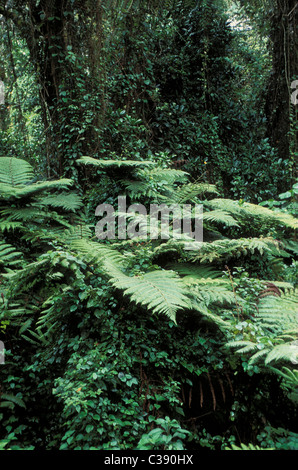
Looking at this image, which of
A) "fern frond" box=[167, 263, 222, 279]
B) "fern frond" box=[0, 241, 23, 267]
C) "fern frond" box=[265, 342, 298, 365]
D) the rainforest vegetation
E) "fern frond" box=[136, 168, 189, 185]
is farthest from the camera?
"fern frond" box=[136, 168, 189, 185]

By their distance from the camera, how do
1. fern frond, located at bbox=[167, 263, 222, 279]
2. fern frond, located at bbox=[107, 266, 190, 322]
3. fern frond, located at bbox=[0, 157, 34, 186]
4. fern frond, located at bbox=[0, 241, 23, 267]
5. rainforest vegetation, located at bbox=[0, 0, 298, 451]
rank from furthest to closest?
fern frond, located at bbox=[0, 157, 34, 186] < fern frond, located at bbox=[167, 263, 222, 279] < fern frond, located at bbox=[0, 241, 23, 267] < rainforest vegetation, located at bbox=[0, 0, 298, 451] < fern frond, located at bbox=[107, 266, 190, 322]

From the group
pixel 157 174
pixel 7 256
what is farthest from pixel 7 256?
pixel 157 174

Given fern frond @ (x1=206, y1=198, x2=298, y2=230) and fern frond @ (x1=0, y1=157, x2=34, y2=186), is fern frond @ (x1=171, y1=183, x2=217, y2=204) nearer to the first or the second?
fern frond @ (x1=206, y1=198, x2=298, y2=230)

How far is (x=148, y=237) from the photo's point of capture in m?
2.91

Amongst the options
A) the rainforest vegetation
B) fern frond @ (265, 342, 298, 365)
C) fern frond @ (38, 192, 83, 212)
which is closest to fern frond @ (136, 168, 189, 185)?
the rainforest vegetation

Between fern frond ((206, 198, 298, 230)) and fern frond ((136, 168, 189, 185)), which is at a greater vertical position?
fern frond ((136, 168, 189, 185))

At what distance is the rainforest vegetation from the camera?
1.99 meters

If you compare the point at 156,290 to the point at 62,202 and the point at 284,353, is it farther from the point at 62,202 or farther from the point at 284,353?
the point at 62,202

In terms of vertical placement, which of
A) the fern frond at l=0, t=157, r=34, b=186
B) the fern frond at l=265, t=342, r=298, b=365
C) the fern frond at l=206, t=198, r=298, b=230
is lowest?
the fern frond at l=265, t=342, r=298, b=365

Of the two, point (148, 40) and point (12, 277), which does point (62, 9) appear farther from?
point (12, 277)

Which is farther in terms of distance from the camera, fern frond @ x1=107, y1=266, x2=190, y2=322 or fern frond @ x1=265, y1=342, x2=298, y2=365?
fern frond @ x1=107, y1=266, x2=190, y2=322

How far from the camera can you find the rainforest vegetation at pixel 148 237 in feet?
6.52

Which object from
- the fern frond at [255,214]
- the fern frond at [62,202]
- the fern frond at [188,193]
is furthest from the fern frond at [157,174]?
the fern frond at [62,202]

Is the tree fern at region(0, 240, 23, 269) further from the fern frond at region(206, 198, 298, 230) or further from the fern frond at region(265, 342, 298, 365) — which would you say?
the fern frond at region(206, 198, 298, 230)
